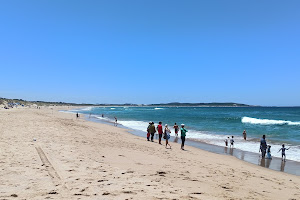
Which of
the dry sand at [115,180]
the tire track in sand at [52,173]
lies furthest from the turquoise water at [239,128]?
the tire track in sand at [52,173]

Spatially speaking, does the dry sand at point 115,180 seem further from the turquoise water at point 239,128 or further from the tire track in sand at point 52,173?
the turquoise water at point 239,128

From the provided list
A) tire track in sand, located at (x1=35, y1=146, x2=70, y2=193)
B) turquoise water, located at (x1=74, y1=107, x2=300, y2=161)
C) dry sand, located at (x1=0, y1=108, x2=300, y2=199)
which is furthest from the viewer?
turquoise water, located at (x1=74, y1=107, x2=300, y2=161)

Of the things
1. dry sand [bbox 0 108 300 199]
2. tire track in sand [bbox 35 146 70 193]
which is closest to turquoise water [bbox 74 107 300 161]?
dry sand [bbox 0 108 300 199]

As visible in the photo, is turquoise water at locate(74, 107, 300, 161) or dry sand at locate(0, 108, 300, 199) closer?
dry sand at locate(0, 108, 300, 199)

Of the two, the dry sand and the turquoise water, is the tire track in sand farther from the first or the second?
the turquoise water

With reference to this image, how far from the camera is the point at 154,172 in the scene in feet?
22.7

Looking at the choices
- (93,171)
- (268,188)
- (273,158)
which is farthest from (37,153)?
(273,158)

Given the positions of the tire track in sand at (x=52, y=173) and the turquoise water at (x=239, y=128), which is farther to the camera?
the turquoise water at (x=239, y=128)

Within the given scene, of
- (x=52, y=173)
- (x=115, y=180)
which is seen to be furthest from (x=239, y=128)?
(x=52, y=173)

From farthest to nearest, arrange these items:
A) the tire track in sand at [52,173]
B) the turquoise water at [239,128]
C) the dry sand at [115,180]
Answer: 1. the turquoise water at [239,128]
2. the tire track in sand at [52,173]
3. the dry sand at [115,180]

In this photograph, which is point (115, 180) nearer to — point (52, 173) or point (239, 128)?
point (52, 173)

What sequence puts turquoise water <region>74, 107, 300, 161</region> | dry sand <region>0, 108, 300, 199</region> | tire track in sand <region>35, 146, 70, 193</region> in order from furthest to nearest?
turquoise water <region>74, 107, 300, 161</region> < tire track in sand <region>35, 146, 70, 193</region> < dry sand <region>0, 108, 300, 199</region>

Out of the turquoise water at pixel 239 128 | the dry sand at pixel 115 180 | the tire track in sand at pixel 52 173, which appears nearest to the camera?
the dry sand at pixel 115 180

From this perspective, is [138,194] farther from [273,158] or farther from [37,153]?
[273,158]
